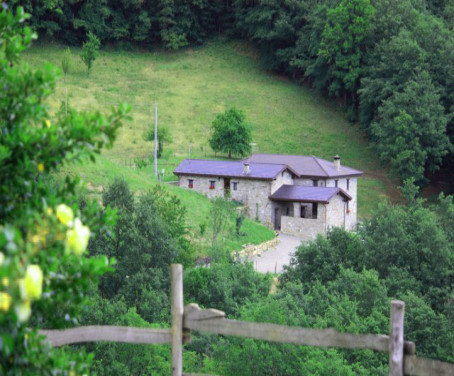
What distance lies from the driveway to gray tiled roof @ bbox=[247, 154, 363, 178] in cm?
554

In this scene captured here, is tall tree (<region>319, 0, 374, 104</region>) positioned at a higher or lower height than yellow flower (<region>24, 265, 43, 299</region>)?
higher

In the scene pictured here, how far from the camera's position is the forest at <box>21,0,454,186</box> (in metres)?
53.2

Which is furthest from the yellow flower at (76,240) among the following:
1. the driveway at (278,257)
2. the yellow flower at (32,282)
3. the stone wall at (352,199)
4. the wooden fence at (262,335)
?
the stone wall at (352,199)

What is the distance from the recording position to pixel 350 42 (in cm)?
6359

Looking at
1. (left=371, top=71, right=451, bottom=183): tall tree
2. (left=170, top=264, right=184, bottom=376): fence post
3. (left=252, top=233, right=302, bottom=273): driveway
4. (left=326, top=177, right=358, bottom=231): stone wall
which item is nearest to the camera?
(left=170, top=264, right=184, bottom=376): fence post

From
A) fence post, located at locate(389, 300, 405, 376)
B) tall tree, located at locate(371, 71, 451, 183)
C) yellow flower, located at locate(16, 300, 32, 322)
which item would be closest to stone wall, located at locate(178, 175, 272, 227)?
tall tree, located at locate(371, 71, 451, 183)

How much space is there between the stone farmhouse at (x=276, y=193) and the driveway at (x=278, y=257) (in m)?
1.49

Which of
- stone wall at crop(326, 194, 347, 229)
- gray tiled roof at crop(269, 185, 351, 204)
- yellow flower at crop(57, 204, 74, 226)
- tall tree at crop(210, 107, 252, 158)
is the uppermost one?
yellow flower at crop(57, 204, 74, 226)

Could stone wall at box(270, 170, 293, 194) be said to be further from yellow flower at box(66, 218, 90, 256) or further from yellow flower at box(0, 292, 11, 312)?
yellow flower at box(0, 292, 11, 312)

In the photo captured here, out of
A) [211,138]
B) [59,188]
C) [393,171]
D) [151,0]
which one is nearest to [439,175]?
[393,171]

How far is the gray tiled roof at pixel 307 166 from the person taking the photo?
154ft

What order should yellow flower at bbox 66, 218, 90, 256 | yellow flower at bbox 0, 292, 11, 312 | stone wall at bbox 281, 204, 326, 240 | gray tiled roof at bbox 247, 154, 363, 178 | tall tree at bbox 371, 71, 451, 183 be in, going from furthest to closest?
tall tree at bbox 371, 71, 451, 183, gray tiled roof at bbox 247, 154, 363, 178, stone wall at bbox 281, 204, 326, 240, yellow flower at bbox 66, 218, 90, 256, yellow flower at bbox 0, 292, 11, 312

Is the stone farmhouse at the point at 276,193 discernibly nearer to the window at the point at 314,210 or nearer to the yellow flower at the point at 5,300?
the window at the point at 314,210

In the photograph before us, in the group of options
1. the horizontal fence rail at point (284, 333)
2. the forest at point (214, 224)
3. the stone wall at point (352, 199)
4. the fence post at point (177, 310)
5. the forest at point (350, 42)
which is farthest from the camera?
the forest at point (350, 42)
